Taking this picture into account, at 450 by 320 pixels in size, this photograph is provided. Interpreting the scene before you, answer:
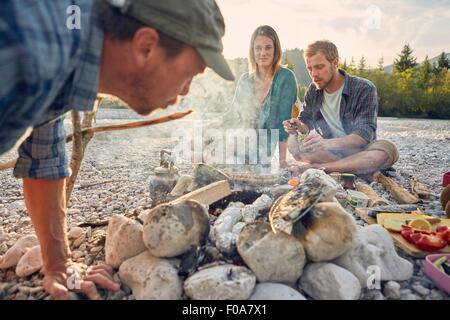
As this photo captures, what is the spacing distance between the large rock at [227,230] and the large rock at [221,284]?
0.19 meters

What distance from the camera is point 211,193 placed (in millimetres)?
2088

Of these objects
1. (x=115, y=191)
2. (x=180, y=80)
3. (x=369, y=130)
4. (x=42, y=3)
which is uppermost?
(x=42, y=3)

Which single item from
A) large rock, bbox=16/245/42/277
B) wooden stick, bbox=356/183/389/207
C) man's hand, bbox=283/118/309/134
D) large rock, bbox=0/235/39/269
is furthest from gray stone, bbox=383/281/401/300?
man's hand, bbox=283/118/309/134

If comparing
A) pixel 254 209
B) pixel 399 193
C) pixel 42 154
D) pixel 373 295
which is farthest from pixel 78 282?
pixel 399 193

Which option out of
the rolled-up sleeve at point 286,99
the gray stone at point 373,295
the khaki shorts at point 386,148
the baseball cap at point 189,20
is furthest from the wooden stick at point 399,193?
the baseball cap at point 189,20

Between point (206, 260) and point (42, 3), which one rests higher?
point (42, 3)

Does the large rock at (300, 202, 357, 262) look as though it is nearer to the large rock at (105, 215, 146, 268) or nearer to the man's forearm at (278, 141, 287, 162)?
the large rock at (105, 215, 146, 268)

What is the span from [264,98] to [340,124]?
2.75 feet

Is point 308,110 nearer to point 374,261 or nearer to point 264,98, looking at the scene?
point 264,98

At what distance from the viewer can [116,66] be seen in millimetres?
1014

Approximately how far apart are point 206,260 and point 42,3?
1040mm

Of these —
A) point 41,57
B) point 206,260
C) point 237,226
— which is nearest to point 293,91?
point 237,226

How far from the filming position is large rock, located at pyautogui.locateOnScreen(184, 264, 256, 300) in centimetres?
122

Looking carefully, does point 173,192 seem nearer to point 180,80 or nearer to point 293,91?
point 180,80
